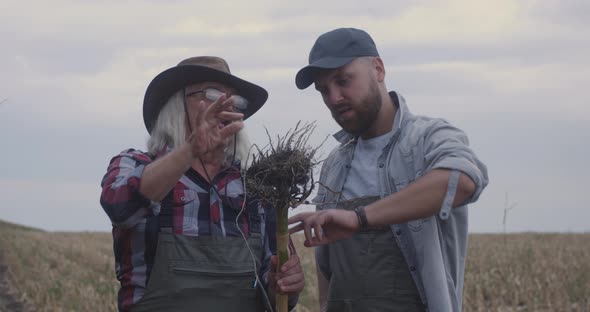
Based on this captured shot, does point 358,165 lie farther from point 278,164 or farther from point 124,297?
point 124,297

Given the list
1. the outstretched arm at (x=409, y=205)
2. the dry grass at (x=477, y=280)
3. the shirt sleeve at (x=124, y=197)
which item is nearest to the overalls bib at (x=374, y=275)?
the outstretched arm at (x=409, y=205)

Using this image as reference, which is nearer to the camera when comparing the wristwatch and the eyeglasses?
the wristwatch

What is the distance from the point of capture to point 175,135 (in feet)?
13.7

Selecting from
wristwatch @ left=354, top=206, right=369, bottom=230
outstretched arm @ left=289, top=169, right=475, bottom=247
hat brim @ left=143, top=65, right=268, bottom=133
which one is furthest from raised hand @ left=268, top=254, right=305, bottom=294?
hat brim @ left=143, top=65, right=268, bottom=133

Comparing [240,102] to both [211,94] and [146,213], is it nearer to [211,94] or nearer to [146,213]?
[211,94]

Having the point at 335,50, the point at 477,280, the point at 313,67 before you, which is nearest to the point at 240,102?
the point at 313,67

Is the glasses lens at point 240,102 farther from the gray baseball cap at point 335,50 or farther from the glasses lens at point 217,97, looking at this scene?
the gray baseball cap at point 335,50

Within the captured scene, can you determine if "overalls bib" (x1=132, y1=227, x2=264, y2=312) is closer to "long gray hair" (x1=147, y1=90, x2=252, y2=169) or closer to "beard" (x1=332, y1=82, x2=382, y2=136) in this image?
"long gray hair" (x1=147, y1=90, x2=252, y2=169)

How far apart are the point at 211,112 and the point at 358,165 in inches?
40.7

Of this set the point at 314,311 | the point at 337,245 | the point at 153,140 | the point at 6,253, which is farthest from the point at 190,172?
the point at 6,253

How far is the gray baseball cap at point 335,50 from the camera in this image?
4.10 meters

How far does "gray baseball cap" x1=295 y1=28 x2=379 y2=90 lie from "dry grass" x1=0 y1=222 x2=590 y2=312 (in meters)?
5.85

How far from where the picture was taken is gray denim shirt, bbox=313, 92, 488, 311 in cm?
381

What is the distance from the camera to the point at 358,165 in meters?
4.33
